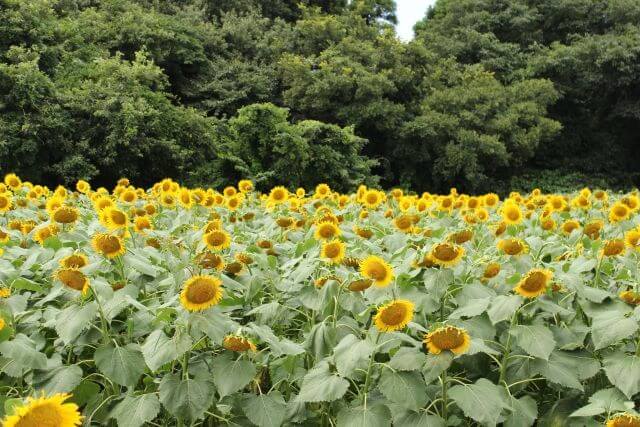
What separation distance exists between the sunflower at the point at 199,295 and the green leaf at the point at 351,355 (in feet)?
1.02

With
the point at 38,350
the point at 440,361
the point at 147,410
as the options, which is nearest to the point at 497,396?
the point at 440,361

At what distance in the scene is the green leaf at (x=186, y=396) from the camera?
1433mm

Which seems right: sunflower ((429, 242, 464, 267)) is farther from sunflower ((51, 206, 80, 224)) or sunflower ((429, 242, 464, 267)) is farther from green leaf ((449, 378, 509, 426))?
sunflower ((51, 206, 80, 224))

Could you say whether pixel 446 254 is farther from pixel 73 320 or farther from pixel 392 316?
pixel 73 320

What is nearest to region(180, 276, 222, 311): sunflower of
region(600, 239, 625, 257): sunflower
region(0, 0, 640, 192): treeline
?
region(600, 239, 625, 257): sunflower

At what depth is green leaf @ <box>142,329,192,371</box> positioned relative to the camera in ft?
4.53

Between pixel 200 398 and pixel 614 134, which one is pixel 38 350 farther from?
pixel 614 134

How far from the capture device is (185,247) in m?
2.32

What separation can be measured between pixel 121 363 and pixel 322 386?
0.48 m

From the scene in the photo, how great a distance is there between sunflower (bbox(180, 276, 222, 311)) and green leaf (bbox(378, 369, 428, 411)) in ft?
1.43

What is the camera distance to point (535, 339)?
1526 mm

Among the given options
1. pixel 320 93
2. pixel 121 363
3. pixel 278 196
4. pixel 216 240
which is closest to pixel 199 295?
pixel 121 363

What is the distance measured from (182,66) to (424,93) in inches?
286

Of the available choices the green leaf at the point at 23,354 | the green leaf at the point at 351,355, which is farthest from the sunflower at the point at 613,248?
the green leaf at the point at 23,354
